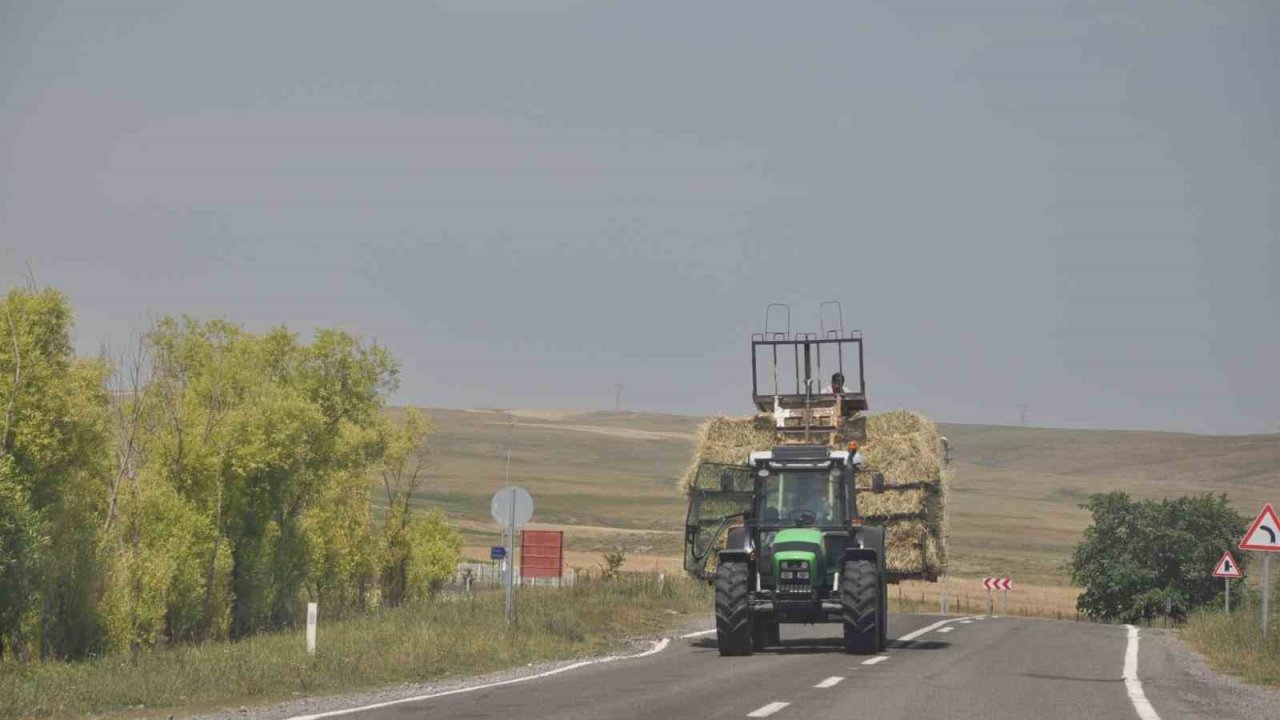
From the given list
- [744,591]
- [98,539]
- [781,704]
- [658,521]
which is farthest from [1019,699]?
[658,521]

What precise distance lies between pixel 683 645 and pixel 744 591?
13.9 feet

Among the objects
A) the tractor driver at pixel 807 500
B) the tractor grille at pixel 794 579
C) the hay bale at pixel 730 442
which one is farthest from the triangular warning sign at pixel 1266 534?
the hay bale at pixel 730 442

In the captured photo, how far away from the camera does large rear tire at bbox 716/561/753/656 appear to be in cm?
2217

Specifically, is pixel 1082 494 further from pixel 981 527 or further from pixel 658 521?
pixel 658 521

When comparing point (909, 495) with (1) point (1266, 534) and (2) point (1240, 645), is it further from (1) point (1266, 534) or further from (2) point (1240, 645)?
(2) point (1240, 645)

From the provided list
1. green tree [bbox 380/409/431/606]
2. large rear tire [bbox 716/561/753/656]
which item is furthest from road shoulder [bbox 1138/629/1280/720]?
green tree [bbox 380/409/431/606]

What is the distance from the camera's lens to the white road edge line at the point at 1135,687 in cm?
1472

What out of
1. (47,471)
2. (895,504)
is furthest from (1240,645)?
(47,471)

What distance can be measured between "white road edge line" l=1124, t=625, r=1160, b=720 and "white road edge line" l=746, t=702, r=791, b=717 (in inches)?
135

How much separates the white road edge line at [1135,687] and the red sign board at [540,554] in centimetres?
1278

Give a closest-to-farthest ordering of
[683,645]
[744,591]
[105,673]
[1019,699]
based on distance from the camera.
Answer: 1. [1019,699]
2. [105,673]
3. [744,591]
4. [683,645]

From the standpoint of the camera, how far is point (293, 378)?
7050 cm

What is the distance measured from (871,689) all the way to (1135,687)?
12.6 ft

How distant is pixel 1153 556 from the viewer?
6594 centimetres
